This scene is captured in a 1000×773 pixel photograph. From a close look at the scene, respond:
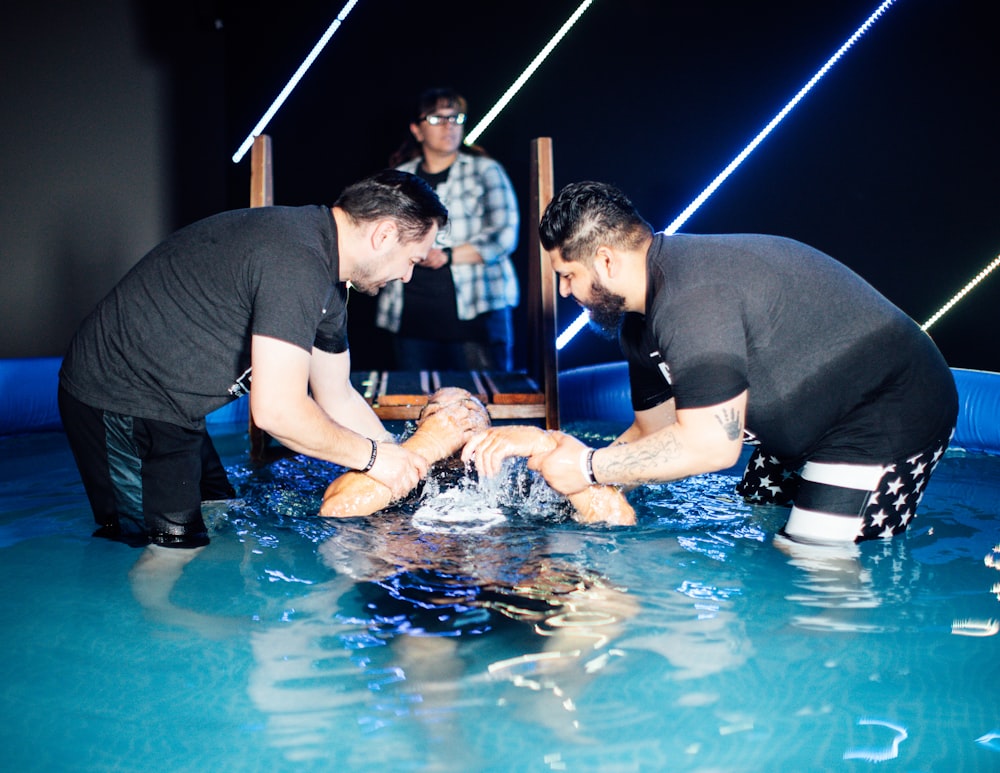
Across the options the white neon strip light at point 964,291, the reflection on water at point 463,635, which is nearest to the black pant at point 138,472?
the reflection on water at point 463,635

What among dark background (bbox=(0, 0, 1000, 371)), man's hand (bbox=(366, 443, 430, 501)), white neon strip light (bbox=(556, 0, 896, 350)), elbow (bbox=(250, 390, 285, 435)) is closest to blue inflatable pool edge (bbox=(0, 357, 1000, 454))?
white neon strip light (bbox=(556, 0, 896, 350))

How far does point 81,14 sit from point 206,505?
3896 millimetres

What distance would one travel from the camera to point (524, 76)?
5879mm

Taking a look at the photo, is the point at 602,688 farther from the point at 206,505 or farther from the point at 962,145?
the point at 962,145

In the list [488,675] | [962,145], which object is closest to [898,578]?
[488,675]

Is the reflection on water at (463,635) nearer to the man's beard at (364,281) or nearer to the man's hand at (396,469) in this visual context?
the man's hand at (396,469)

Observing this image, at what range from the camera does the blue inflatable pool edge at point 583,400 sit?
4445 mm

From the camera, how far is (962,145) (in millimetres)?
5492

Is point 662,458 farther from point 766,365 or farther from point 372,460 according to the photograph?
point 372,460

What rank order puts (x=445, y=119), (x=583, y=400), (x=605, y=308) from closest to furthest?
(x=605, y=308) → (x=445, y=119) → (x=583, y=400)

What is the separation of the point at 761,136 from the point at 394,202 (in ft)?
12.7

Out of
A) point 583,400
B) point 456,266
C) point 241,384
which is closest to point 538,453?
point 241,384

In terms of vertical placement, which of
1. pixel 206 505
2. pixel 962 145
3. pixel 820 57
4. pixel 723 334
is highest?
pixel 820 57

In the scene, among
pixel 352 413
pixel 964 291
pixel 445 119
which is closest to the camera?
pixel 352 413
